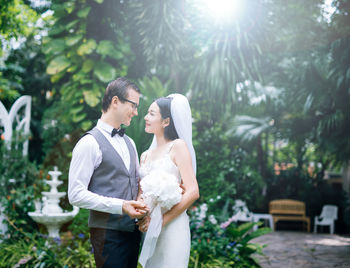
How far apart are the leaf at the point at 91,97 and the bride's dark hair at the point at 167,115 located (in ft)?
13.1

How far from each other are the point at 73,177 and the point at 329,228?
10.6m

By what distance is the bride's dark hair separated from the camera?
2582 millimetres

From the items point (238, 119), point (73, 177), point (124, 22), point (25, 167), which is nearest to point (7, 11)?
point (124, 22)

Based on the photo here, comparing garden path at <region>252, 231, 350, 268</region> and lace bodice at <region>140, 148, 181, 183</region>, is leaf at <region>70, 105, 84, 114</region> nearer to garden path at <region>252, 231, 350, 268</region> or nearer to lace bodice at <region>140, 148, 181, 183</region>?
garden path at <region>252, 231, 350, 268</region>

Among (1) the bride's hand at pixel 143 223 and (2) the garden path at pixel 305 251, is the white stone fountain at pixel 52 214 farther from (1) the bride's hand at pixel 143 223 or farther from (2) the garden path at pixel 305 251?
(1) the bride's hand at pixel 143 223

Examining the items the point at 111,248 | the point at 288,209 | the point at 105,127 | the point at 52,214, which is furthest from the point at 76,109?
the point at 288,209

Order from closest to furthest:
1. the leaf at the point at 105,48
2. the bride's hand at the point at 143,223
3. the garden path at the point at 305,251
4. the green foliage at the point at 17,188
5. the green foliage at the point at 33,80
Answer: the bride's hand at the point at 143,223 < the green foliage at the point at 17,188 < the garden path at the point at 305,251 < the leaf at the point at 105,48 < the green foliage at the point at 33,80

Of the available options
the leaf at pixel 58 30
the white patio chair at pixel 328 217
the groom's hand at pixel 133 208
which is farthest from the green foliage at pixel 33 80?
the groom's hand at pixel 133 208

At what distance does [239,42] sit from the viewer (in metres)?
7.87

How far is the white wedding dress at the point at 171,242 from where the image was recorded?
7.94ft

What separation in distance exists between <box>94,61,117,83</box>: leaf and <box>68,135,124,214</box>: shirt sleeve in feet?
14.2

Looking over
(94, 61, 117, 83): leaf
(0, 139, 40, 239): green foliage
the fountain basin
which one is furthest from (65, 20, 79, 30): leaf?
the fountain basin

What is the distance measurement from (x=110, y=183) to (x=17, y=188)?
419cm

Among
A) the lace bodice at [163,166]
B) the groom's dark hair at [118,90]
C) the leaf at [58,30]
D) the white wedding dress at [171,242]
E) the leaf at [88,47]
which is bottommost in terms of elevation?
the white wedding dress at [171,242]
